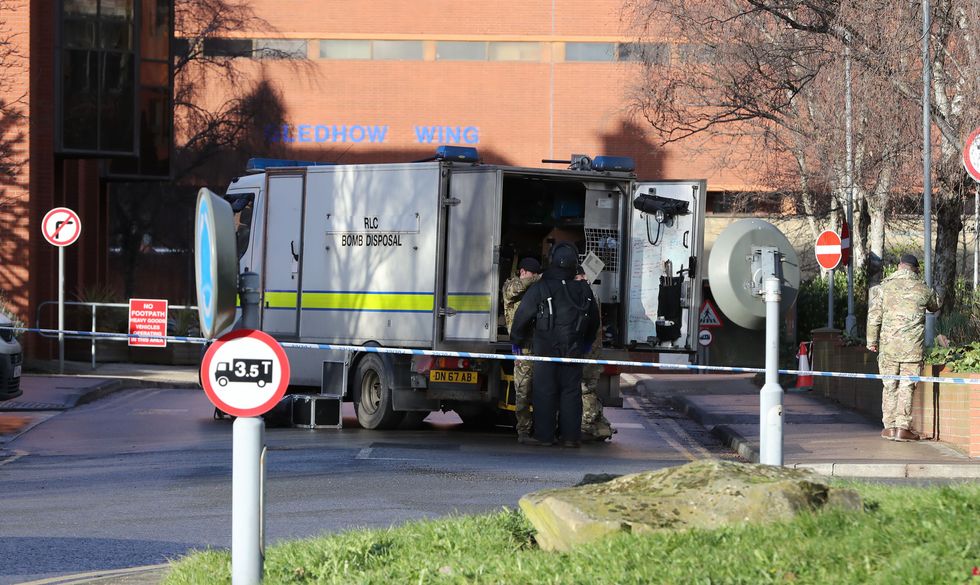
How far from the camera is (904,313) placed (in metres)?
15.2

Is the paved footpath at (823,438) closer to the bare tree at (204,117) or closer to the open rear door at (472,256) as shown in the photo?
the open rear door at (472,256)

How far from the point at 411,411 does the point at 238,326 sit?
33.0 ft

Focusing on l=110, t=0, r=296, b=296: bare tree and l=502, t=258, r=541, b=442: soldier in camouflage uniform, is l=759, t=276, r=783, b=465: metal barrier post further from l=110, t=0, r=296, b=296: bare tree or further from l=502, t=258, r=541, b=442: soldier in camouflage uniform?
l=110, t=0, r=296, b=296: bare tree

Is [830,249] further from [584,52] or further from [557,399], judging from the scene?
[584,52]

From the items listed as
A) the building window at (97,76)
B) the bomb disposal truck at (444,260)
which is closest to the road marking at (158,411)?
the bomb disposal truck at (444,260)

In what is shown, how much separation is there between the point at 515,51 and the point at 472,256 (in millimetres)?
36228

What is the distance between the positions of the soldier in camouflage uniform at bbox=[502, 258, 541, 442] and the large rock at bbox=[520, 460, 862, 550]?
805 cm

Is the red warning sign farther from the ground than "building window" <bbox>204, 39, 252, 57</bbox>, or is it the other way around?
"building window" <bbox>204, 39, 252, 57</bbox>

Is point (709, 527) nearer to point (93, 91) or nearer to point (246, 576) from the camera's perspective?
point (246, 576)

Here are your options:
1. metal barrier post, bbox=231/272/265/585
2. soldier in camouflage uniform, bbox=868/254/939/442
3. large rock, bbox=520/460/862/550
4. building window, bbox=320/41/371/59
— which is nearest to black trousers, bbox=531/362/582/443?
soldier in camouflage uniform, bbox=868/254/939/442

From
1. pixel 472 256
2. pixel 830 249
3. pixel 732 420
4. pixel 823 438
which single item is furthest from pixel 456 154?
pixel 830 249

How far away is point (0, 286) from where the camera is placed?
1121 inches

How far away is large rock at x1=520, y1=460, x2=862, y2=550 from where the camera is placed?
6.54 metres

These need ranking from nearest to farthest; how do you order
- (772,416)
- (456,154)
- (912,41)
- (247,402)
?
1. (247,402)
2. (772,416)
3. (456,154)
4. (912,41)
